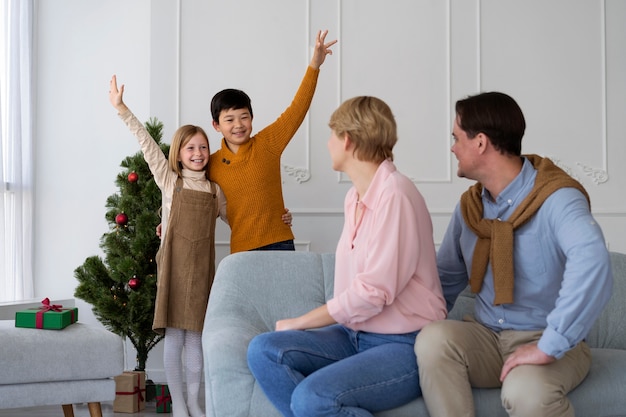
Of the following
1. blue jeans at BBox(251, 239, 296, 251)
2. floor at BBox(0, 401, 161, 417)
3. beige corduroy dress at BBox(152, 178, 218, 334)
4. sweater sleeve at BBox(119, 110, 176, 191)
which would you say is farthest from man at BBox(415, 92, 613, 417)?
floor at BBox(0, 401, 161, 417)

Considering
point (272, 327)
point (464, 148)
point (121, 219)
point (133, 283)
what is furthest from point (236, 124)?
point (464, 148)

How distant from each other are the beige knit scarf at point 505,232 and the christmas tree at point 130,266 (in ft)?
6.47

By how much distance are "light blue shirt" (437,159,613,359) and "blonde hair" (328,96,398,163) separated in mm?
374

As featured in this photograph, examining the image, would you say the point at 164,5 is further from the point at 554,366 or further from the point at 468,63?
the point at 554,366

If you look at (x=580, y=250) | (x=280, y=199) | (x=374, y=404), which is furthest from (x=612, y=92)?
(x=374, y=404)

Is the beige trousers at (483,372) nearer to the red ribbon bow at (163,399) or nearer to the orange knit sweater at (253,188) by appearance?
the orange knit sweater at (253,188)

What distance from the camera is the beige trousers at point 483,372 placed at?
5.90 feet

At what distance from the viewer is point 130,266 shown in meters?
3.64

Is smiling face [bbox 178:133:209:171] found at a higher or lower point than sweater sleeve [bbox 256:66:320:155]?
lower

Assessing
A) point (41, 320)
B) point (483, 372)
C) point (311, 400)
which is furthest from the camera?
point (41, 320)

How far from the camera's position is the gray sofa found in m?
2.03

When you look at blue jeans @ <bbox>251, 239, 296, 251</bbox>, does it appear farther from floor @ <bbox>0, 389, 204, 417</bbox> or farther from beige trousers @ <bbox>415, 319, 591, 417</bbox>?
beige trousers @ <bbox>415, 319, 591, 417</bbox>

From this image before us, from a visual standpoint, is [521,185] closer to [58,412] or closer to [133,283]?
[133,283]

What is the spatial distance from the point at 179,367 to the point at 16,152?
1.95 metres
